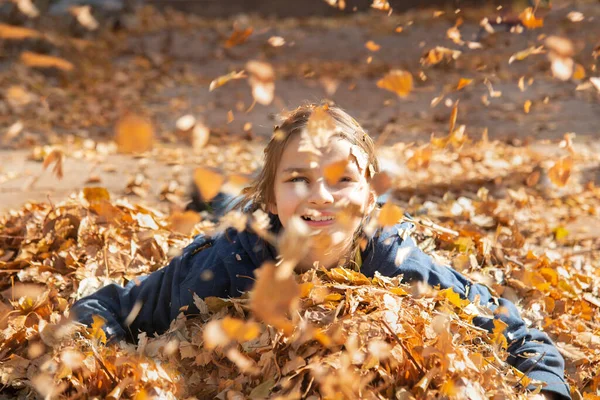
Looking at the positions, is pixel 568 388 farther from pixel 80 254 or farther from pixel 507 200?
pixel 507 200

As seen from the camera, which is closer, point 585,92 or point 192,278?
point 192,278

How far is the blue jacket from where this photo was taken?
6.25ft

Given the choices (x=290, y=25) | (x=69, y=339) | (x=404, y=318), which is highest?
(x=404, y=318)

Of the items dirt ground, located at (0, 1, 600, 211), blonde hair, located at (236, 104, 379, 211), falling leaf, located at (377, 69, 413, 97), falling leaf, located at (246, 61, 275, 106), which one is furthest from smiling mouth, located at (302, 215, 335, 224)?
dirt ground, located at (0, 1, 600, 211)

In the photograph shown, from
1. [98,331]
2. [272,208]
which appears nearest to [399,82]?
[272,208]

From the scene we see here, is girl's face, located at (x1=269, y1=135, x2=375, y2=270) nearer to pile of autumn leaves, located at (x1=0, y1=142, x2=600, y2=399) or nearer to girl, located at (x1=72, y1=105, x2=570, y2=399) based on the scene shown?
girl, located at (x1=72, y1=105, x2=570, y2=399)

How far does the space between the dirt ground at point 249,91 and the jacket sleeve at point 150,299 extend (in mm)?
1828

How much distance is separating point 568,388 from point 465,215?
149cm

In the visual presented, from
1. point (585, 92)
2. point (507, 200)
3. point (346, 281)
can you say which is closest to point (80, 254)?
point (346, 281)

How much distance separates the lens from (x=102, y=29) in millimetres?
9195

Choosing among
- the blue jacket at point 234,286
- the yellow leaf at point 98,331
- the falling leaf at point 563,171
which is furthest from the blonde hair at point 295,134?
the falling leaf at point 563,171

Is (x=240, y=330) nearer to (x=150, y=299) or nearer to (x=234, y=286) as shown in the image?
(x=234, y=286)

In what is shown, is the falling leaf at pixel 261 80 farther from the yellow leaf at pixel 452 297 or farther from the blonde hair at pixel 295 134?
the yellow leaf at pixel 452 297

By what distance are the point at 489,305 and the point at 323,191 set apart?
0.68 metres
